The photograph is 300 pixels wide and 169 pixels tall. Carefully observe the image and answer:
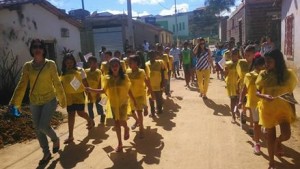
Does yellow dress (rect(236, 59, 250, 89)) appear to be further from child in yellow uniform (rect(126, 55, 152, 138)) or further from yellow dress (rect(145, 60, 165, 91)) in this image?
yellow dress (rect(145, 60, 165, 91))

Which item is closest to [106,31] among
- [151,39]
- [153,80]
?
[151,39]

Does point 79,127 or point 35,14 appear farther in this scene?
point 35,14

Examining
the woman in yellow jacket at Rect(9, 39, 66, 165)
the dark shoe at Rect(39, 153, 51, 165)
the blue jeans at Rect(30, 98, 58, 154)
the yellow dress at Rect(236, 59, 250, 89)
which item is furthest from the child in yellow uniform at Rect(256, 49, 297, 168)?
the dark shoe at Rect(39, 153, 51, 165)

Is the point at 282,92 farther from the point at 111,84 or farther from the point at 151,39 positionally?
the point at 151,39

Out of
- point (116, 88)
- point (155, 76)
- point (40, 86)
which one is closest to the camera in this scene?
point (40, 86)

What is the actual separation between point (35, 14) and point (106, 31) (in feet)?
36.7

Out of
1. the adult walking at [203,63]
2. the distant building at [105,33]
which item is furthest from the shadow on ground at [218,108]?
the distant building at [105,33]

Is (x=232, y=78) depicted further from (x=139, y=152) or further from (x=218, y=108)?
(x=139, y=152)

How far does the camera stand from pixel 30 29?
14945 mm

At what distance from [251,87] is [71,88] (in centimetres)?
348

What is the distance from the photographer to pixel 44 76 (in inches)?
229

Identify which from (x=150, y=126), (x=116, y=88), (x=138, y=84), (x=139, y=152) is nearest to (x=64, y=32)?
(x=150, y=126)

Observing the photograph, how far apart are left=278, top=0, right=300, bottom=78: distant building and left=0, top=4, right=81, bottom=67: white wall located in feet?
33.9

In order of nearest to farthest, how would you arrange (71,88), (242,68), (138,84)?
(242,68)
(71,88)
(138,84)
